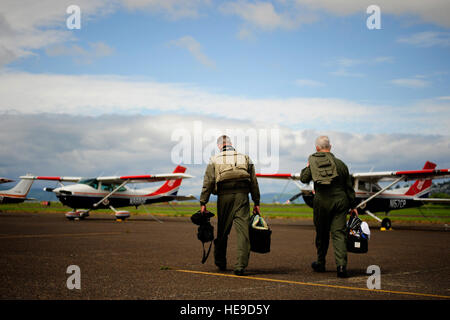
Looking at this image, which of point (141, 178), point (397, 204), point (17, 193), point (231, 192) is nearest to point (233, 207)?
point (231, 192)

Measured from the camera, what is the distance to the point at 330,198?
21.5ft

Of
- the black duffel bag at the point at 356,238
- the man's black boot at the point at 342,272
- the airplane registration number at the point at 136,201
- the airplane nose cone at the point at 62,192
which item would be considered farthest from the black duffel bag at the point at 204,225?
the airplane registration number at the point at 136,201

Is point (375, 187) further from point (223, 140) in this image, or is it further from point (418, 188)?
point (223, 140)

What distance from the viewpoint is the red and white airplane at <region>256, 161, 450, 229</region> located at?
2134 centimetres

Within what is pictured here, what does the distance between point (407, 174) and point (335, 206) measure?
53.2 feet

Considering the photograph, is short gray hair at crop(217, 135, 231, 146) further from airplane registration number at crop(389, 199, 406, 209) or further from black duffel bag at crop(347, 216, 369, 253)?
airplane registration number at crop(389, 199, 406, 209)

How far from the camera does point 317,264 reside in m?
6.79

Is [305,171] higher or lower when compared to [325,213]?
higher

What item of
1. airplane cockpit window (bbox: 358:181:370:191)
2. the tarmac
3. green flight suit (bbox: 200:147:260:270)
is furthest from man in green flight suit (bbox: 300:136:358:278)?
airplane cockpit window (bbox: 358:181:370:191)

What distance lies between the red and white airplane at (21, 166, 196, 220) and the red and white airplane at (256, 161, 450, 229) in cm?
812

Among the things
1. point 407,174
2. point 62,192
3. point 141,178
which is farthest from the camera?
point 141,178
